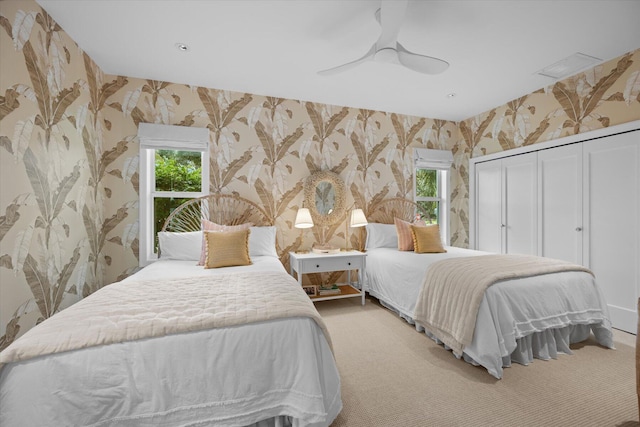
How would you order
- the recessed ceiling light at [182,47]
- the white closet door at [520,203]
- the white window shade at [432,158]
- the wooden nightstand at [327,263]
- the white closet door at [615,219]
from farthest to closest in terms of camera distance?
the white window shade at [432,158]
the white closet door at [520,203]
the wooden nightstand at [327,263]
the white closet door at [615,219]
the recessed ceiling light at [182,47]

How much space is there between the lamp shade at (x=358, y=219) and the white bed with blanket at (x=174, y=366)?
2.21 metres

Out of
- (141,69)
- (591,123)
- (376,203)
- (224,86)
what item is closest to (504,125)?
(591,123)

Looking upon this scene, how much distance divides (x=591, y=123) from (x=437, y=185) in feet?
6.40

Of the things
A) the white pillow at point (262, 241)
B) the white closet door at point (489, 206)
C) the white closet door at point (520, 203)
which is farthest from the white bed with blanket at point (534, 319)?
the white closet door at point (489, 206)

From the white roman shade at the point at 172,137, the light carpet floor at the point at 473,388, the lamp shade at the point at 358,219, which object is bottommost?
the light carpet floor at the point at 473,388

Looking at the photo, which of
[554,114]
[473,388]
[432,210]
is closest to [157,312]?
[473,388]

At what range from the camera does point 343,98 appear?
361cm

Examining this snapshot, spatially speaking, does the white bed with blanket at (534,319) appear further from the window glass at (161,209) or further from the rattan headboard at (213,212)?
the window glass at (161,209)

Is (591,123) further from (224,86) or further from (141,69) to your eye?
(141,69)

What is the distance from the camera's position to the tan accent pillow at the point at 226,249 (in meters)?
2.51

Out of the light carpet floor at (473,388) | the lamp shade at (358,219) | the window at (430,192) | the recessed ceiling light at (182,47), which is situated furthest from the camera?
the window at (430,192)

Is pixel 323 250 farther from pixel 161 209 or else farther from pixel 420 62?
pixel 420 62

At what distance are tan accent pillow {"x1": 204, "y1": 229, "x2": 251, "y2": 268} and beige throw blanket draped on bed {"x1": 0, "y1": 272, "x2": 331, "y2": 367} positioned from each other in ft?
2.06

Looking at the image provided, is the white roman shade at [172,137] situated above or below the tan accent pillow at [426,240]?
above
